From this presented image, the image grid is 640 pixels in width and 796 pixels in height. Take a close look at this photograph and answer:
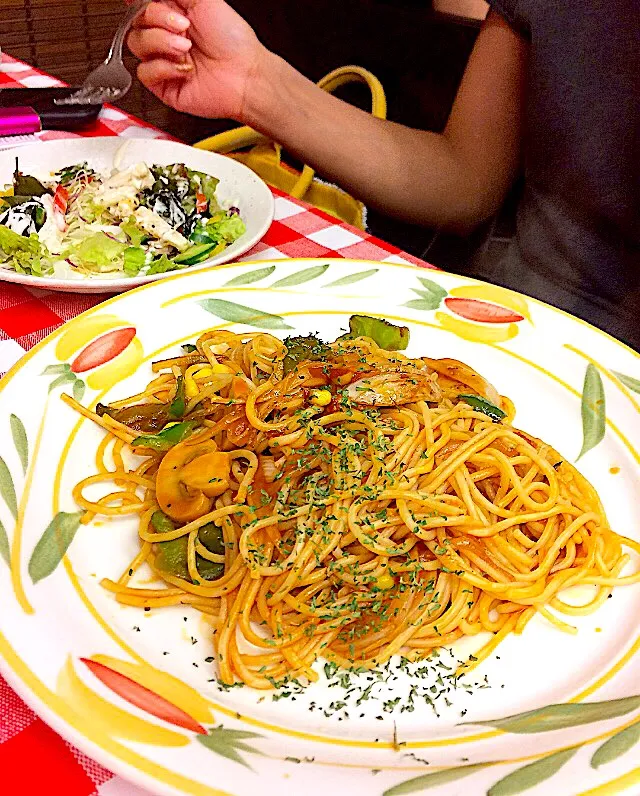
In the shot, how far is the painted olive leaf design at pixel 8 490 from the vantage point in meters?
1.02

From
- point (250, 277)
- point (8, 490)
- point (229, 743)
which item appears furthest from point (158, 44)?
point (229, 743)

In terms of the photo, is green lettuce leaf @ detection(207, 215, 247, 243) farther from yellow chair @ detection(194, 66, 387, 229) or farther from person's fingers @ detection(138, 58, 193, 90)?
person's fingers @ detection(138, 58, 193, 90)

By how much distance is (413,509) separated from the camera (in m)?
1.16

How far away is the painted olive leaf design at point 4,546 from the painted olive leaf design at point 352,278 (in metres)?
0.89

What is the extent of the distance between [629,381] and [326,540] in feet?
2.23

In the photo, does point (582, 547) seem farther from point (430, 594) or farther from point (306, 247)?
point (306, 247)

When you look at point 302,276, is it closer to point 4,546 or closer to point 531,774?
point 4,546

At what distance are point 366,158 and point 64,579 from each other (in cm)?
194

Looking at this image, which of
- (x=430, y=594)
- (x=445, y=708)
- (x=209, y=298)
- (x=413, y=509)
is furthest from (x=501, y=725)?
(x=209, y=298)

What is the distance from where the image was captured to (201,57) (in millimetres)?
2402

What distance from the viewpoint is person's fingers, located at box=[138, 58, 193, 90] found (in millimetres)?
2346

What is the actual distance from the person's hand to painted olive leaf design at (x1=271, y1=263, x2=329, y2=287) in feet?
3.48

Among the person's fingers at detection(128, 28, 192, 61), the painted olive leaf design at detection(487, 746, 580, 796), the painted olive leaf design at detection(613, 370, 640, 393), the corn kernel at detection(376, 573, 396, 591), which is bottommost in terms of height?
the corn kernel at detection(376, 573, 396, 591)

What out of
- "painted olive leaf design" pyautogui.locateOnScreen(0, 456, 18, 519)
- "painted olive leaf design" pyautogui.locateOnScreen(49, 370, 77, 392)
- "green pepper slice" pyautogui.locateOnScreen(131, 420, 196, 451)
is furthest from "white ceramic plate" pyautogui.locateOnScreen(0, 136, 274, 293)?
"painted olive leaf design" pyautogui.locateOnScreen(0, 456, 18, 519)
